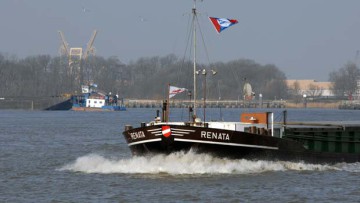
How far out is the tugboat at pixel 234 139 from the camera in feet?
122

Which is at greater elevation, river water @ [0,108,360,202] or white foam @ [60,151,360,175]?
white foam @ [60,151,360,175]

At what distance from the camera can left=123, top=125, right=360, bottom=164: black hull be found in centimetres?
3712

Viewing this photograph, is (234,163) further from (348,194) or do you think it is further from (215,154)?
(348,194)

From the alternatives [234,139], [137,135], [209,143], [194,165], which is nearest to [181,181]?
[194,165]

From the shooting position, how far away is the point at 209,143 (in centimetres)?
3731

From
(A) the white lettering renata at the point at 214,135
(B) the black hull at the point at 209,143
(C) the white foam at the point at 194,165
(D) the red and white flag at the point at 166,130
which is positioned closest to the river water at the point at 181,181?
(C) the white foam at the point at 194,165

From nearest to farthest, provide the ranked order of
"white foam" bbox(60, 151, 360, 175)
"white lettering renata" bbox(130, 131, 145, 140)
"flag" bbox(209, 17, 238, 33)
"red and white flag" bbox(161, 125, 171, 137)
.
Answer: "red and white flag" bbox(161, 125, 171, 137) → "white foam" bbox(60, 151, 360, 175) → "white lettering renata" bbox(130, 131, 145, 140) → "flag" bbox(209, 17, 238, 33)

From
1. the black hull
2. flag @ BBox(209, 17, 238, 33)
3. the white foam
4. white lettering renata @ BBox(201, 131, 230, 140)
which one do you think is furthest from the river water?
flag @ BBox(209, 17, 238, 33)

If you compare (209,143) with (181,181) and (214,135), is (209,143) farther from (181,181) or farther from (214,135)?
(181,181)

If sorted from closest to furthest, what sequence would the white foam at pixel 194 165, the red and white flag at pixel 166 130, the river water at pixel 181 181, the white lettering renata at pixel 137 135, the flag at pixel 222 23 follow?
the river water at pixel 181 181 < the red and white flag at pixel 166 130 < the white foam at pixel 194 165 < the white lettering renata at pixel 137 135 < the flag at pixel 222 23

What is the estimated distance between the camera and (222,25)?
41562mm

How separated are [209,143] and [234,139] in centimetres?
118

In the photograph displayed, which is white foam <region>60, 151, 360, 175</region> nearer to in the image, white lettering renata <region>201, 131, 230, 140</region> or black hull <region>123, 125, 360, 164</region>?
black hull <region>123, 125, 360, 164</region>

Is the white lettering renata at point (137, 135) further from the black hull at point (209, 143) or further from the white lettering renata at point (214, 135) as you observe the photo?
the white lettering renata at point (214, 135)
